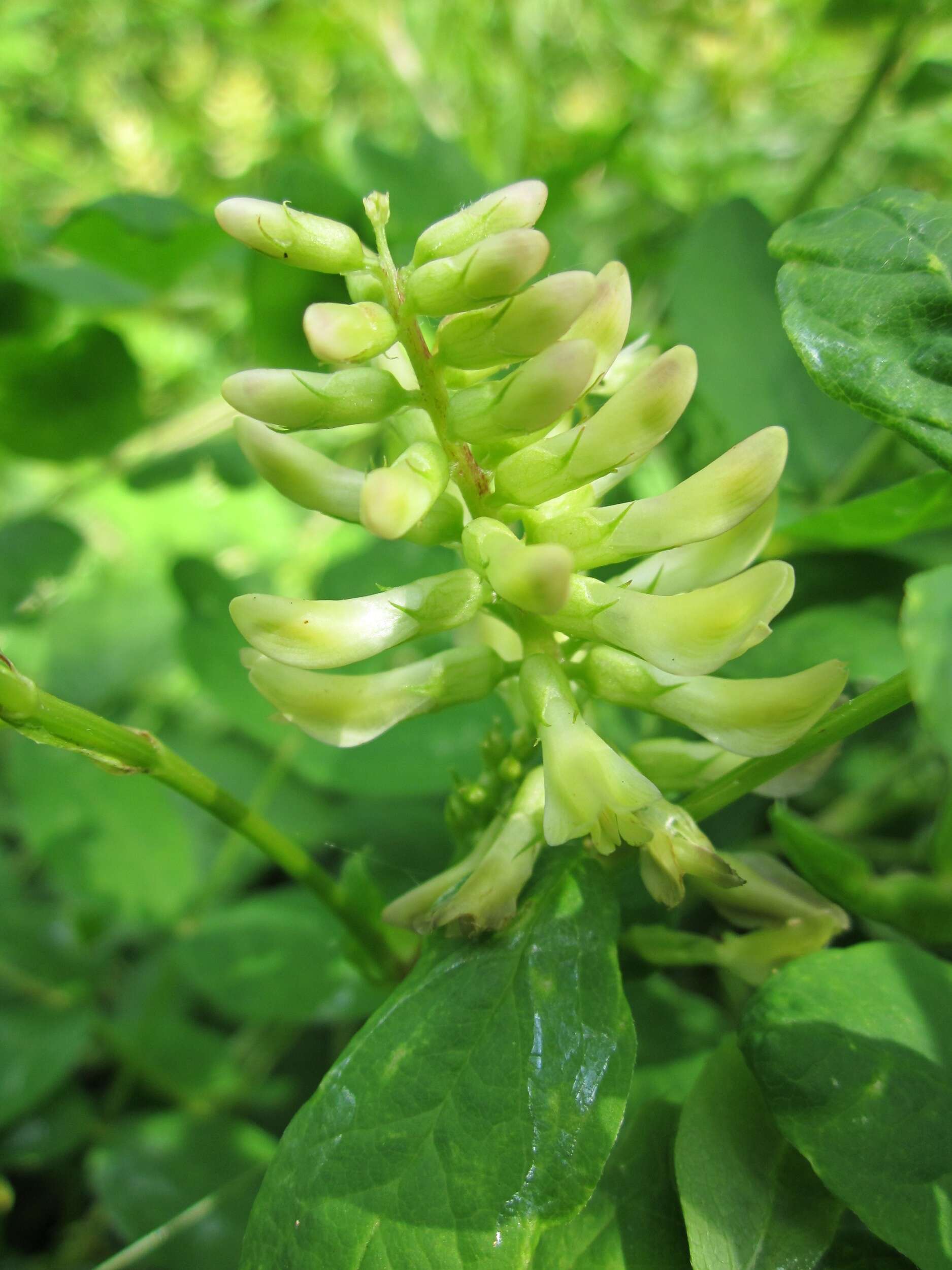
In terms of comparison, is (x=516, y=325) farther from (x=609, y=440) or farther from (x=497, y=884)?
(x=497, y=884)

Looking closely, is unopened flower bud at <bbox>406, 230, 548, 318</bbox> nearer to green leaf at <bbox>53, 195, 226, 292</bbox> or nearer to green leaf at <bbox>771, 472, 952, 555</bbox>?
green leaf at <bbox>771, 472, 952, 555</bbox>

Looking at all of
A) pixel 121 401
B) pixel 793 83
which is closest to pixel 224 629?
pixel 121 401

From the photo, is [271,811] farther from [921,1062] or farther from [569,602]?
[921,1062]

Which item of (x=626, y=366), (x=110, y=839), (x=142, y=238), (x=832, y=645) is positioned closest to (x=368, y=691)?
(x=626, y=366)

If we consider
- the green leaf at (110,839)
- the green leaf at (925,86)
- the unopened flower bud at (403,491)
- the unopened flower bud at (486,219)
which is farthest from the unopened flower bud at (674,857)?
the green leaf at (925,86)

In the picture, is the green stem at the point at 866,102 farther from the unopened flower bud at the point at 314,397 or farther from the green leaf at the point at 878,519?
the unopened flower bud at the point at 314,397
